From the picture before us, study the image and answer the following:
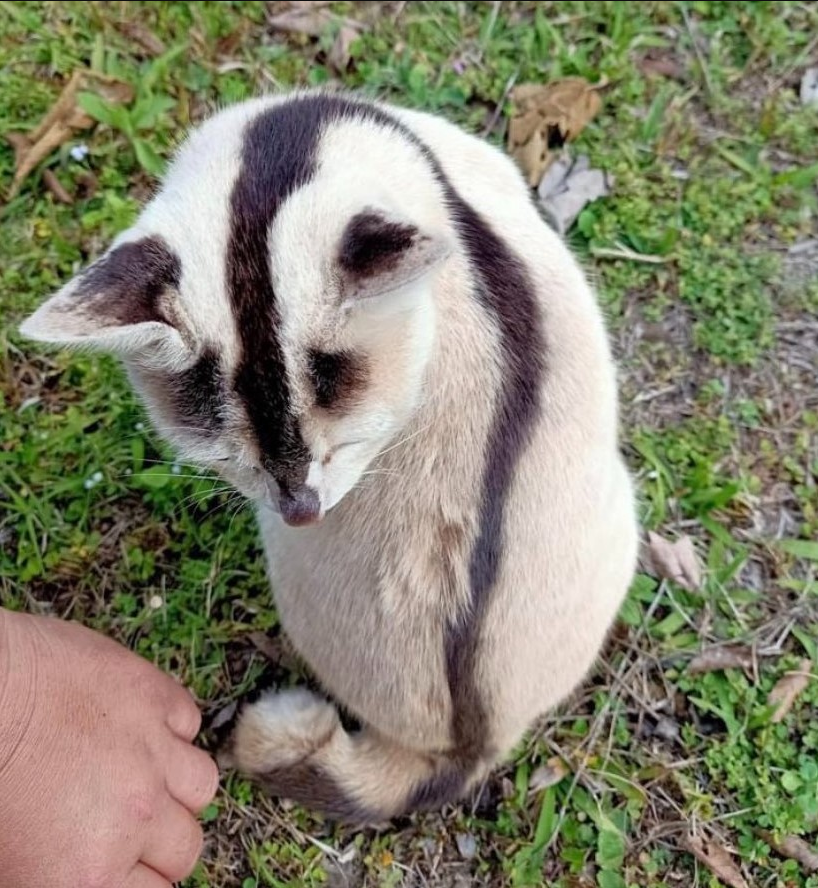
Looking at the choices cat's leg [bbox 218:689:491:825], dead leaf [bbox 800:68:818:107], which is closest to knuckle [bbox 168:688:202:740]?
cat's leg [bbox 218:689:491:825]

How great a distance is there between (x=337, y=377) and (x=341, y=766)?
51.6 inches

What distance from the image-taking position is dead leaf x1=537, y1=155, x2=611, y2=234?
3.54 m

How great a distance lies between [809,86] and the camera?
3738 mm

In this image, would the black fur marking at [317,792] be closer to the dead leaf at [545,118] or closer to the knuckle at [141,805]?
the knuckle at [141,805]

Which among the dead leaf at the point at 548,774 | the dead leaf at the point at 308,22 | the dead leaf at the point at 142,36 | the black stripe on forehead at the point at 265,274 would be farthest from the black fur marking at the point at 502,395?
the dead leaf at the point at 142,36

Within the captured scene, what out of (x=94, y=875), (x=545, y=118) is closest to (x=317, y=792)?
(x=94, y=875)

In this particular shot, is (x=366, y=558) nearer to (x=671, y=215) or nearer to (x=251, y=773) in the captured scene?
(x=251, y=773)

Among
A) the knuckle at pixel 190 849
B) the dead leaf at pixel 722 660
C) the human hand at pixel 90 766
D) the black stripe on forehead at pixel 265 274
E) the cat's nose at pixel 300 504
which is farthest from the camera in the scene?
the dead leaf at pixel 722 660

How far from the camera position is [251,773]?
2.81 meters

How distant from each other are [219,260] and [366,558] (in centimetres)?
85

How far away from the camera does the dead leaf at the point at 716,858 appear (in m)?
2.93

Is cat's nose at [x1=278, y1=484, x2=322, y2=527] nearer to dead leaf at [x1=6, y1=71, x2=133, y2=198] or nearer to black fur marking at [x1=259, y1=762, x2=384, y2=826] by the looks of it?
black fur marking at [x1=259, y1=762, x2=384, y2=826]

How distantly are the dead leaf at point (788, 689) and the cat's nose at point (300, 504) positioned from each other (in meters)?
1.86

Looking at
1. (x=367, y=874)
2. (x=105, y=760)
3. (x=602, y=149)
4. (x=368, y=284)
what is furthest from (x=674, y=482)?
(x=105, y=760)
